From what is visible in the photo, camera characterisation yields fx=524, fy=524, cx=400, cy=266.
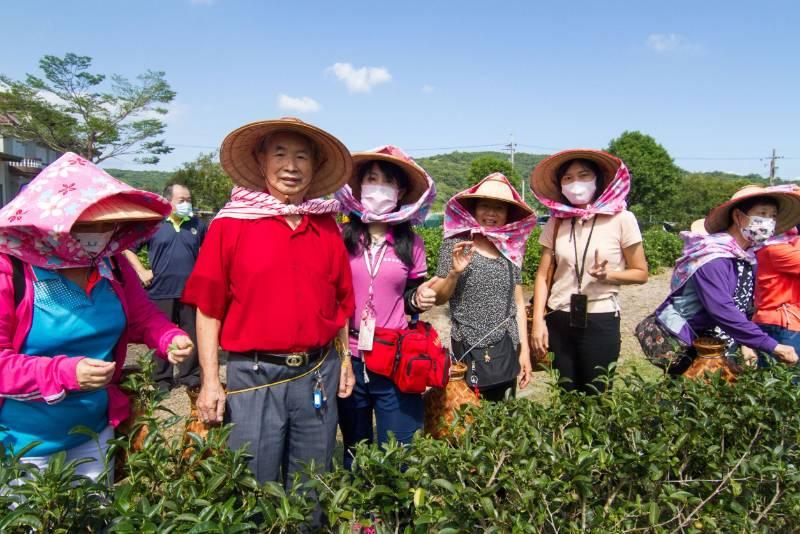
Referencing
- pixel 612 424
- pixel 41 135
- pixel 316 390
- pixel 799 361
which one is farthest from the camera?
pixel 41 135

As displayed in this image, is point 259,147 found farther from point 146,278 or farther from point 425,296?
point 146,278

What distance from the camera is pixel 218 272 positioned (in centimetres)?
203

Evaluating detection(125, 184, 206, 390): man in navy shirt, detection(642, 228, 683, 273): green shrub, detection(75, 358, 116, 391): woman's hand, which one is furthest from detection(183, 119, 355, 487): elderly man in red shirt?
detection(642, 228, 683, 273): green shrub

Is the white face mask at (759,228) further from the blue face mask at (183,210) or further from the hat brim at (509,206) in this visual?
the blue face mask at (183,210)

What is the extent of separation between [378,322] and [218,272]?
83cm

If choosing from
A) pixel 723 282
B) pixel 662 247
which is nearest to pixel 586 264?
pixel 723 282

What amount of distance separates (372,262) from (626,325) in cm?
757

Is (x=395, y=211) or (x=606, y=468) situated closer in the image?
(x=606, y=468)

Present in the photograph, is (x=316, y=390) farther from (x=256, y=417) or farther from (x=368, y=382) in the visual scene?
(x=368, y=382)

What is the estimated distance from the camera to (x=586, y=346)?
9.42ft

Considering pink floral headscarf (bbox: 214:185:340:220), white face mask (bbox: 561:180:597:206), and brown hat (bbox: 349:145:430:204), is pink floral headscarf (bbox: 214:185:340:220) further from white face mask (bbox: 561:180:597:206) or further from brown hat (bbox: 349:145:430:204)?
white face mask (bbox: 561:180:597:206)

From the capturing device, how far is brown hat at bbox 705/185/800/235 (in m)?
3.01

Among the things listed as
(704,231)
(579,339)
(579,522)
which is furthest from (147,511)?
(704,231)

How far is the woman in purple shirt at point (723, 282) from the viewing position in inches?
109
